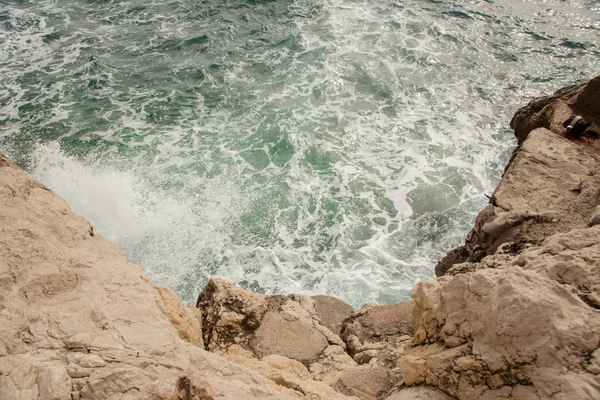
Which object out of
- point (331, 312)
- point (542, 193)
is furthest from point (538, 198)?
point (331, 312)

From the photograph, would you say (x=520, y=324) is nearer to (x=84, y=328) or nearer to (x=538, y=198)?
(x=84, y=328)

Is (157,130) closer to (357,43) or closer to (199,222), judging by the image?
(199,222)

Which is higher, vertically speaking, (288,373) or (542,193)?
(542,193)

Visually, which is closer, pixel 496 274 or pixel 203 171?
pixel 496 274

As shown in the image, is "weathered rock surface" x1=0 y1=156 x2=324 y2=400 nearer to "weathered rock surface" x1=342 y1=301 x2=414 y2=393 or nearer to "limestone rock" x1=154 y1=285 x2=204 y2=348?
"limestone rock" x1=154 y1=285 x2=204 y2=348

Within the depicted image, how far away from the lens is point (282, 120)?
1280cm

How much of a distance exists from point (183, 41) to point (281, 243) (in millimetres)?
10869

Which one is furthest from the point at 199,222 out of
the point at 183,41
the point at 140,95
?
the point at 183,41

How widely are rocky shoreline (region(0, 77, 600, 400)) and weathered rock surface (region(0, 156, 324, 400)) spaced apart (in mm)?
12

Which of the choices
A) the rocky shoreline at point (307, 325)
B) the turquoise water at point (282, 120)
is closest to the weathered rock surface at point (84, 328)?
the rocky shoreline at point (307, 325)

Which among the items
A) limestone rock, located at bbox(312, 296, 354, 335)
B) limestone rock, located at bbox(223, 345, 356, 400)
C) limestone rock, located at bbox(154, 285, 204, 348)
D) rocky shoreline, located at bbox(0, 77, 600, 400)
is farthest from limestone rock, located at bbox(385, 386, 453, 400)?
limestone rock, located at bbox(154, 285, 204, 348)

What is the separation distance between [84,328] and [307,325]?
281 cm

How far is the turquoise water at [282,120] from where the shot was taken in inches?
373

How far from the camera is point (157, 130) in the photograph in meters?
12.6
